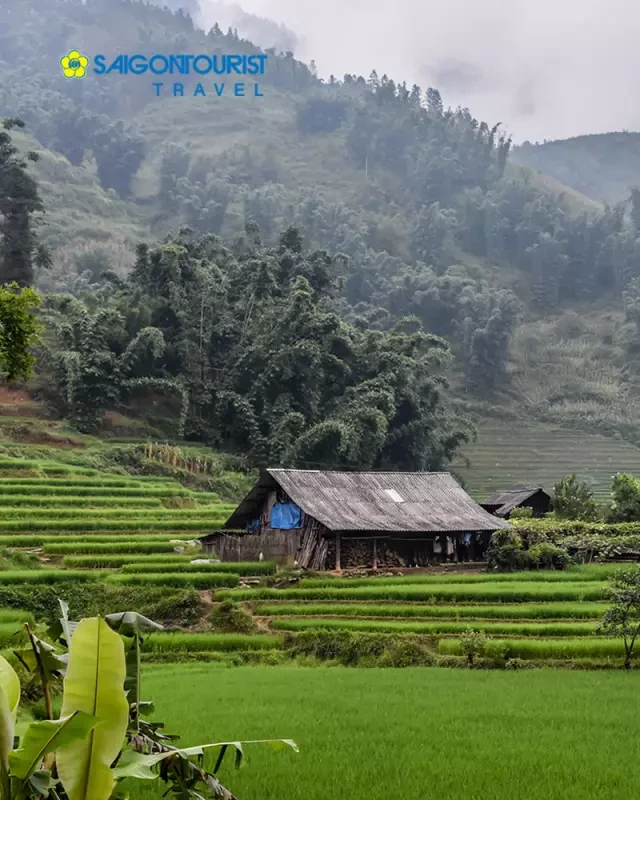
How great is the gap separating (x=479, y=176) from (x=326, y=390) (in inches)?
2302

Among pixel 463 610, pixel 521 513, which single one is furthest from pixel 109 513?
pixel 521 513

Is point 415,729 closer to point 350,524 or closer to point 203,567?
point 203,567

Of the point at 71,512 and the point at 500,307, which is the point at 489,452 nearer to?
the point at 500,307

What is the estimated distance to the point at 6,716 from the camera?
310cm

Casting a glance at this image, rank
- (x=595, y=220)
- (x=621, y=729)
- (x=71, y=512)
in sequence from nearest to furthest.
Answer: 1. (x=621, y=729)
2. (x=71, y=512)
3. (x=595, y=220)

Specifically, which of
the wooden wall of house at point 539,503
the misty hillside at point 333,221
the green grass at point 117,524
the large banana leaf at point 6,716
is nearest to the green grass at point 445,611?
the green grass at point 117,524

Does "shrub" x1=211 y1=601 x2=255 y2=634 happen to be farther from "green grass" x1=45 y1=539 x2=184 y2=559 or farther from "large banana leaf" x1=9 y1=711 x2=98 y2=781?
"large banana leaf" x1=9 y1=711 x2=98 y2=781

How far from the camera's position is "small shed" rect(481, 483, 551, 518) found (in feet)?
89.1

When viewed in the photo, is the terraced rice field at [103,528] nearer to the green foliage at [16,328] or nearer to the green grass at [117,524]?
the green grass at [117,524]

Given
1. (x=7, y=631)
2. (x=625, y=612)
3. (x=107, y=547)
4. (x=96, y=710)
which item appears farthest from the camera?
(x=107, y=547)

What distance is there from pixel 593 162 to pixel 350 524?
312ft
